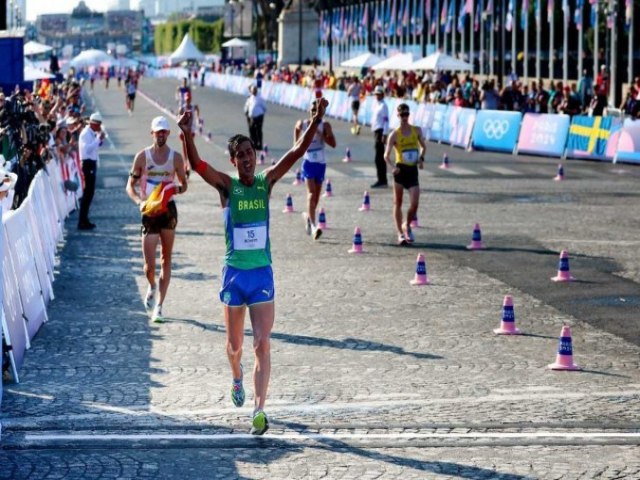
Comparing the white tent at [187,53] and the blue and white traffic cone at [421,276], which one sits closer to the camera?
the blue and white traffic cone at [421,276]

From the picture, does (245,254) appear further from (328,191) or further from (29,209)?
(328,191)

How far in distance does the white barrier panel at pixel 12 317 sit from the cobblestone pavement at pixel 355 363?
182 millimetres

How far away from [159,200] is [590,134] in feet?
75.9

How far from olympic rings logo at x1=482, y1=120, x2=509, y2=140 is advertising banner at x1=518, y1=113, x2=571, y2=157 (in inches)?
22.5

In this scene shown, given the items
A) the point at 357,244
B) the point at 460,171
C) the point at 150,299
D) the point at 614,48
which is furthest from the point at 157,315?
the point at 614,48

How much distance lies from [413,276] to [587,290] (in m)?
2.10

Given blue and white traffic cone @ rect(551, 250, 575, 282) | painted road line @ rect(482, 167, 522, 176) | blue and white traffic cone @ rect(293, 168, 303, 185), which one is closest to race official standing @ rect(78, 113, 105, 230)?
blue and white traffic cone @ rect(293, 168, 303, 185)

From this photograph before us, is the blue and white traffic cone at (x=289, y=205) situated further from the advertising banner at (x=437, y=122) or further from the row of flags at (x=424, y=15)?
the advertising banner at (x=437, y=122)

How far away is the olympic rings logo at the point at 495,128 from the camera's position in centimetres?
3953

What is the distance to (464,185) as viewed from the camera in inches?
1177

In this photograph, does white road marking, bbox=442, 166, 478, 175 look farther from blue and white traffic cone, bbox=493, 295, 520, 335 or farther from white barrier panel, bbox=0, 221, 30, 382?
white barrier panel, bbox=0, 221, 30, 382

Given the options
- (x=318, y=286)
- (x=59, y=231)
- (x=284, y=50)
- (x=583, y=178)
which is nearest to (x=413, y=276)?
(x=318, y=286)

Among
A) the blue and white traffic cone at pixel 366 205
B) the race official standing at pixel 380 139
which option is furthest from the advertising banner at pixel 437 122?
the blue and white traffic cone at pixel 366 205

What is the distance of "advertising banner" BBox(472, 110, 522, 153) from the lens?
128 feet
